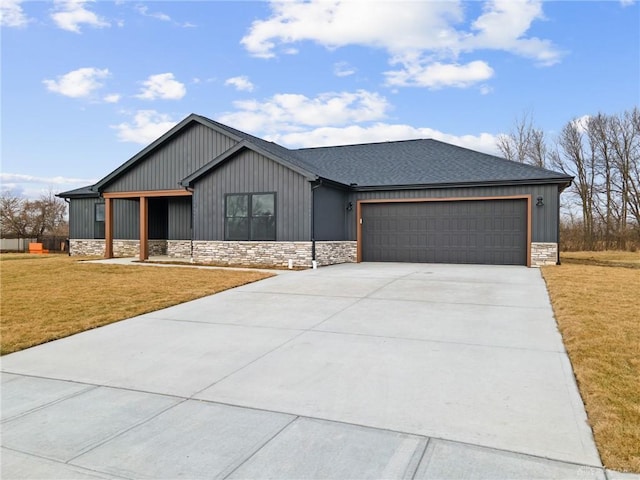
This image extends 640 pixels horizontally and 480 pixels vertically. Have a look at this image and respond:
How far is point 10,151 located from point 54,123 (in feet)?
7.22

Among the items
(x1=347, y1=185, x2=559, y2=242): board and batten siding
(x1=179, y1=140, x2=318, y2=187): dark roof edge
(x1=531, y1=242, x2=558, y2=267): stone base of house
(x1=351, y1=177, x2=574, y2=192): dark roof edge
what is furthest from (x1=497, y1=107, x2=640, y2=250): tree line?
(x1=179, y1=140, x2=318, y2=187): dark roof edge

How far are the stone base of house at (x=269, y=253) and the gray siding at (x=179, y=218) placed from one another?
10.5 feet

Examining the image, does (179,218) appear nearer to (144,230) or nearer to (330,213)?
(144,230)

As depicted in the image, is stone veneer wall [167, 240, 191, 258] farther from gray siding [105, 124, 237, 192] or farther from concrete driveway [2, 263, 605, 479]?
concrete driveway [2, 263, 605, 479]

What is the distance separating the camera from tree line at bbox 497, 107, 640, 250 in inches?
1086

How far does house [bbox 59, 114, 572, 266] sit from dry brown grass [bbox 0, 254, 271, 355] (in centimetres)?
318

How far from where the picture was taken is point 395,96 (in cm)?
2116

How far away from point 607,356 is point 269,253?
38.4 ft

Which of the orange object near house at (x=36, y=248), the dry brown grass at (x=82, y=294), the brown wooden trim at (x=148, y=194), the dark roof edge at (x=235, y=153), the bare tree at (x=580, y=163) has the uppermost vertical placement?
the bare tree at (x=580, y=163)

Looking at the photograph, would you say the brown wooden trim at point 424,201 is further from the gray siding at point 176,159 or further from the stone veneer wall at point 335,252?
the gray siding at point 176,159

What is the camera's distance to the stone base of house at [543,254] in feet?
47.8

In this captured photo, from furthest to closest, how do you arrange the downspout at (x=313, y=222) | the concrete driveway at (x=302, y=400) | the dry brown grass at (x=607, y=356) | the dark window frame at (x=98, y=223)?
the dark window frame at (x=98, y=223) → the downspout at (x=313, y=222) → the dry brown grass at (x=607, y=356) → the concrete driveway at (x=302, y=400)

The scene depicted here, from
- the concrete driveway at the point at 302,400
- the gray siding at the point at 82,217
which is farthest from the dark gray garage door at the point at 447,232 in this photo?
the gray siding at the point at 82,217

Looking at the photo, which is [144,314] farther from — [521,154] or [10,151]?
[521,154]
